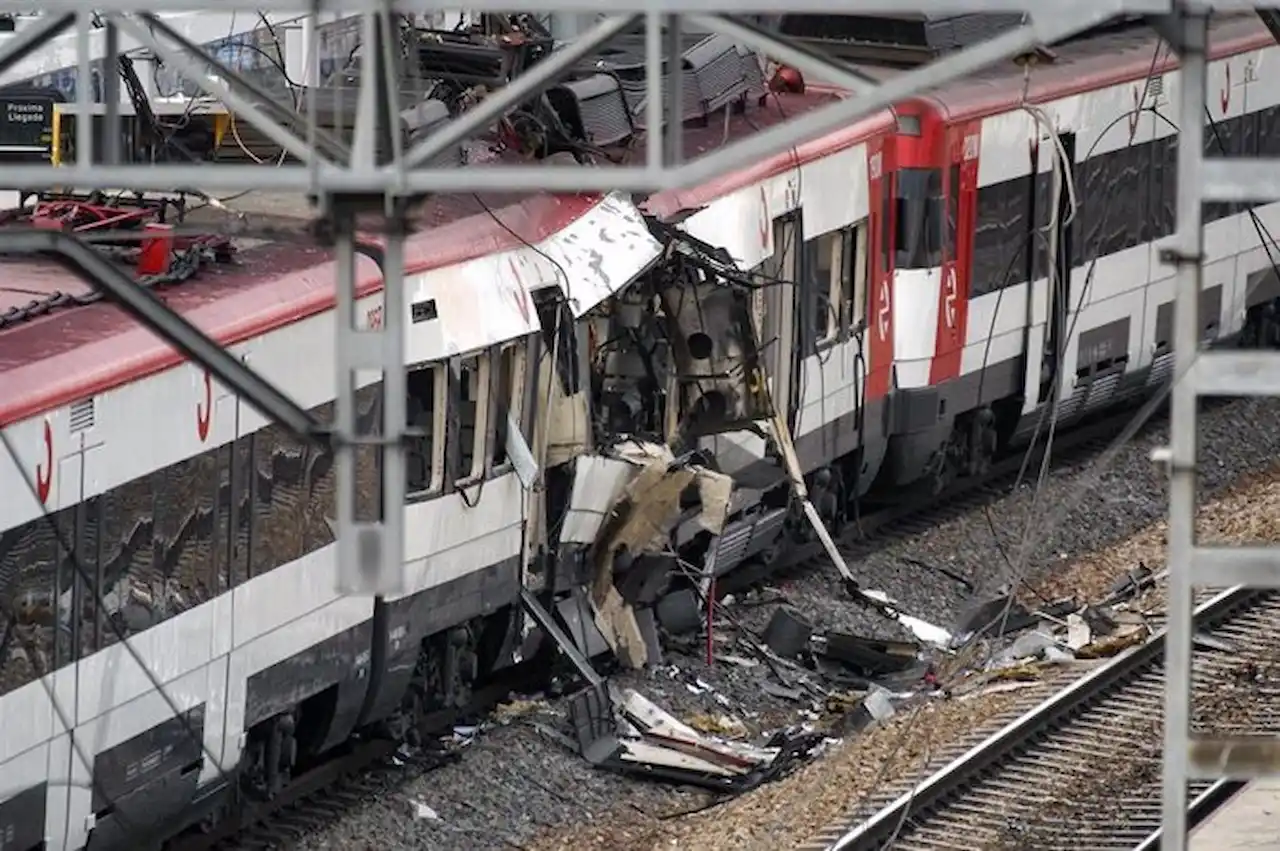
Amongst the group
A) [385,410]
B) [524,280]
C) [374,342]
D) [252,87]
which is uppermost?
[252,87]

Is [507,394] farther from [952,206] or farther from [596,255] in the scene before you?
[952,206]

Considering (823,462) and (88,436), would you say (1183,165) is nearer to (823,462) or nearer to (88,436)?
(88,436)

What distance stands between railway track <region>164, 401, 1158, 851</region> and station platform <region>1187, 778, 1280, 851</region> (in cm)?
382

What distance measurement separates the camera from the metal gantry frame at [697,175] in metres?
7.16

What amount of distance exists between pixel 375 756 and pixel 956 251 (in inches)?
272

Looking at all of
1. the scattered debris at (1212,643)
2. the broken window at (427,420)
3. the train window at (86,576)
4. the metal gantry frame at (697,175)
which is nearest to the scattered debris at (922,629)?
the scattered debris at (1212,643)

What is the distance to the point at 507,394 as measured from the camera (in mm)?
14977

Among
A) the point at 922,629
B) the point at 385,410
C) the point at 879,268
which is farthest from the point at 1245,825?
the point at 879,268

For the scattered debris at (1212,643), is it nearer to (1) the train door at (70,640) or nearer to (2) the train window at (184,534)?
(2) the train window at (184,534)

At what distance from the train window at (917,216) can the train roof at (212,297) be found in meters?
3.62

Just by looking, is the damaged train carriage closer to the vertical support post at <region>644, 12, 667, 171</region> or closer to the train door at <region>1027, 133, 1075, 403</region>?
the train door at <region>1027, 133, 1075, 403</region>

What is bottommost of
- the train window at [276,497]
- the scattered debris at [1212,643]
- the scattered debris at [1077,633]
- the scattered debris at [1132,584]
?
the scattered debris at [1132,584]

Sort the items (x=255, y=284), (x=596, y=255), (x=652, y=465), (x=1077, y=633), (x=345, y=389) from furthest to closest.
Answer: (x=1077, y=633) < (x=652, y=465) < (x=596, y=255) < (x=255, y=284) < (x=345, y=389)

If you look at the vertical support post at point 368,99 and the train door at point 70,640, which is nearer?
the vertical support post at point 368,99
